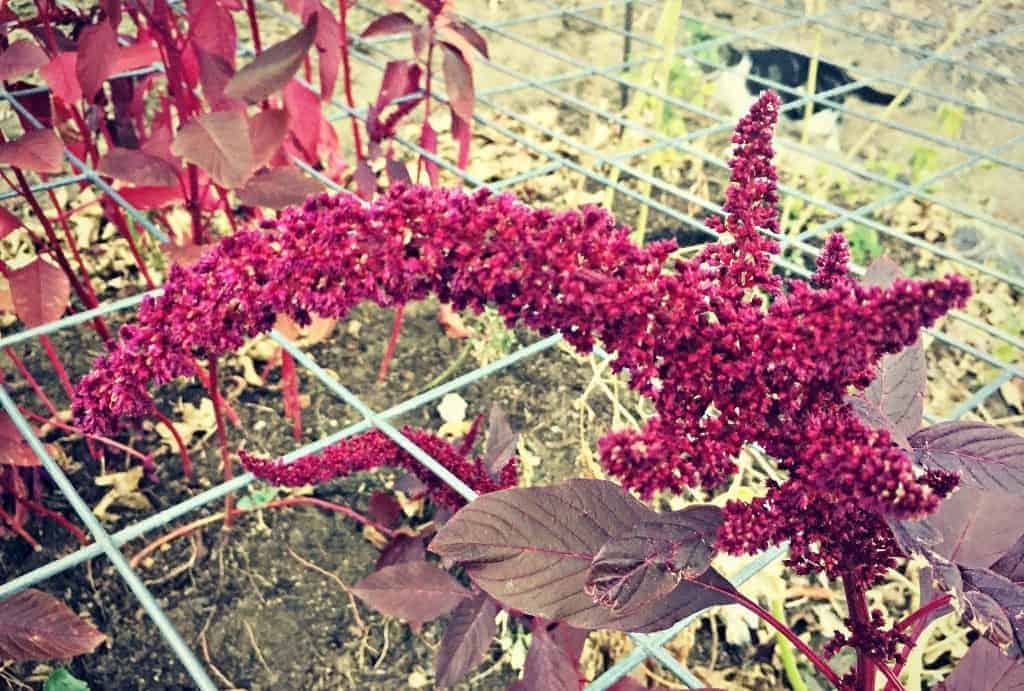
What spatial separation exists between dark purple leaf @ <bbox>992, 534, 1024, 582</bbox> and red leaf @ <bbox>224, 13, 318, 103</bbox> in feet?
3.02

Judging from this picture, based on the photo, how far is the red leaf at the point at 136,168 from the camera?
1.18 metres

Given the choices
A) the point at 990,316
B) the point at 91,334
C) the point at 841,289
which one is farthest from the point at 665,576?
the point at 990,316

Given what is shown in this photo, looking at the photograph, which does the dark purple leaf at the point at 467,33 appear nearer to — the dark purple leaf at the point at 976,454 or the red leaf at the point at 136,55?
the red leaf at the point at 136,55

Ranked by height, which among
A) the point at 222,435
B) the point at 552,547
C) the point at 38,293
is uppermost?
the point at 552,547

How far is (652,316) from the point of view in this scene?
0.52 meters

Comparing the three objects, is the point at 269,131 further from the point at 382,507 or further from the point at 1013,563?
the point at 1013,563

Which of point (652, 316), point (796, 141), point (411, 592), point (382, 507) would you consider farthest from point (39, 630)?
point (796, 141)

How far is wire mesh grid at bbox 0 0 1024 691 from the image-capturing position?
1.52 m

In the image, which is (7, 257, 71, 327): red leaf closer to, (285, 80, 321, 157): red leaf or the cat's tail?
(285, 80, 321, 157): red leaf

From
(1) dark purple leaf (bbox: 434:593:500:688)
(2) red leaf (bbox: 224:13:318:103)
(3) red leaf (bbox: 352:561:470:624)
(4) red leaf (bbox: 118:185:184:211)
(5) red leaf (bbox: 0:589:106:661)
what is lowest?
(3) red leaf (bbox: 352:561:470:624)

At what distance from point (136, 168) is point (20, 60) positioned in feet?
0.62

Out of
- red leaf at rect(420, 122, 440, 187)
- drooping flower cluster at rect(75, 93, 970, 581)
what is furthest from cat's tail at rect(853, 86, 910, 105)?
drooping flower cluster at rect(75, 93, 970, 581)

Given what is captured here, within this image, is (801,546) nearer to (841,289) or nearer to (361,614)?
(841,289)

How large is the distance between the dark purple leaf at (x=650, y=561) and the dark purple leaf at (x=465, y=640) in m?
0.41
